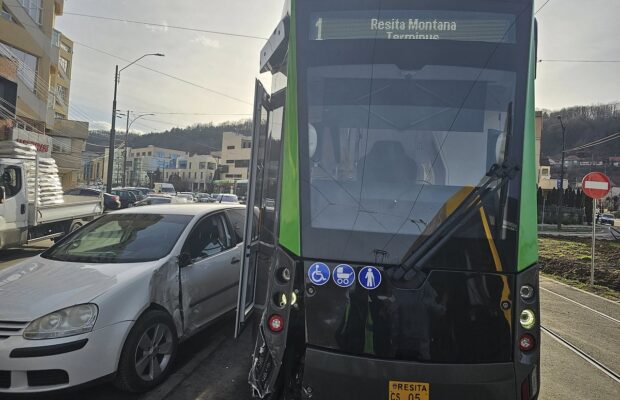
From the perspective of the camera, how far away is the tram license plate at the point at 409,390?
2539mm

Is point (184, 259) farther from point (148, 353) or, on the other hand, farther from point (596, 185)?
point (596, 185)

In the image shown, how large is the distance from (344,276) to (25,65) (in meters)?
32.3

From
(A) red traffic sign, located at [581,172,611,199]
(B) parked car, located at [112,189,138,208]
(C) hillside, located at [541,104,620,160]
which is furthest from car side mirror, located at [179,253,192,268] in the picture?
(C) hillside, located at [541,104,620,160]

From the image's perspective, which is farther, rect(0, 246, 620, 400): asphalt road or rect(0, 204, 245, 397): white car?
rect(0, 246, 620, 400): asphalt road

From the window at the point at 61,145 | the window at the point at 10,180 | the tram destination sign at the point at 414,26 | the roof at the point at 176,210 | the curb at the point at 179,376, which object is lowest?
the curb at the point at 179,376

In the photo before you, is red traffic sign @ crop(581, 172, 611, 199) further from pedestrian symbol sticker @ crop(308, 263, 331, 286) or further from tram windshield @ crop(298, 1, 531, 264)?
pedestrian symbol sticker @ crop(308, 263, 331, 286)

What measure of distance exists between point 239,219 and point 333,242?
3687mm

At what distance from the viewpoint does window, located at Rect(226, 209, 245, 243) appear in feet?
19.7

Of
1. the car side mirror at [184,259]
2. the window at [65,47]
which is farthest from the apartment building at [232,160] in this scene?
the car side mirror at [184,259]

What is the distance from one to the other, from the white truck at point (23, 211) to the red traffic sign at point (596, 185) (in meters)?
13.1

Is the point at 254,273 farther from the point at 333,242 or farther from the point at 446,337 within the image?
the point at 446,337

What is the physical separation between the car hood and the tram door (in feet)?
3.55

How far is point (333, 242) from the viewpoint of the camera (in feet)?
9.11

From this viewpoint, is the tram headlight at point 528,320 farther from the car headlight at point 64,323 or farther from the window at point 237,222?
the window at point 237,222
